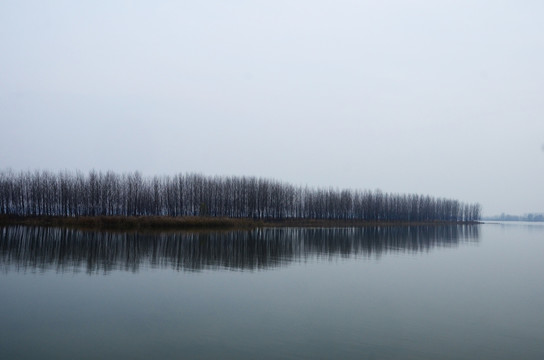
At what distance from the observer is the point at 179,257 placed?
17578 millimetres

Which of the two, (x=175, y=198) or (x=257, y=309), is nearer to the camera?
(x=257, y=309)

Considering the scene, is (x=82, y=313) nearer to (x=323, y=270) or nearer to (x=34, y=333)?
(x=34, y=333)

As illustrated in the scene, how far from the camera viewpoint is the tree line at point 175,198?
5175cm

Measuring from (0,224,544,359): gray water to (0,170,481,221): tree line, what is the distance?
3854 cm

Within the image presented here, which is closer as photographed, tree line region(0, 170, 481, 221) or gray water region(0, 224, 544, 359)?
gray water region(0, 224, 544, 359)

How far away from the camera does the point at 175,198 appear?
2306 inches

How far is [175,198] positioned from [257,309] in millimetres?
51122

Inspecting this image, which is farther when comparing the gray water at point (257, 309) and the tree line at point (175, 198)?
the tree line at point (175, 198)

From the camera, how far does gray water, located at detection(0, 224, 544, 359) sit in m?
6.79

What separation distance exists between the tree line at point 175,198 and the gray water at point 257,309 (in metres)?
38.5

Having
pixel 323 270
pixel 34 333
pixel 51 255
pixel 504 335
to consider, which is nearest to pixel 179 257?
pixel 51 255

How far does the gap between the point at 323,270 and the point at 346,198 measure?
203 feet

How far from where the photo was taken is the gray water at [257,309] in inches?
267

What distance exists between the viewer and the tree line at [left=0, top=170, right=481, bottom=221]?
51.8 meters
